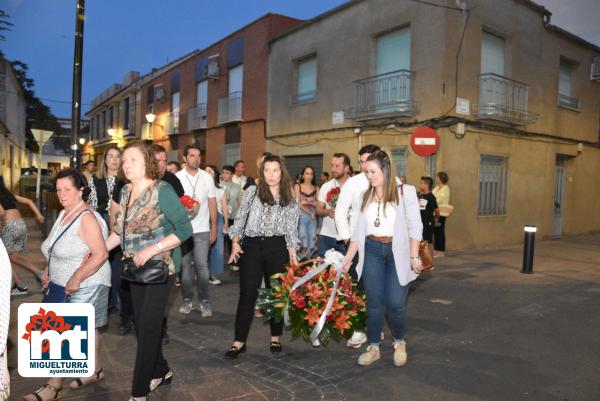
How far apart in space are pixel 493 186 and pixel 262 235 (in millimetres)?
10211

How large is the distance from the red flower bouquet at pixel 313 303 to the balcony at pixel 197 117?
1779 centimetres

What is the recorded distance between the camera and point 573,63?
15.2 metres

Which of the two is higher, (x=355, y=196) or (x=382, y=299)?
(x=355, y=196)

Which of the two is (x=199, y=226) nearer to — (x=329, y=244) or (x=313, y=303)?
(x=329, y=244)

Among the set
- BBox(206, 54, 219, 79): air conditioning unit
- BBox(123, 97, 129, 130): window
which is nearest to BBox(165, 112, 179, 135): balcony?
BBox(206, 54, 219, 79): air conditioning unit

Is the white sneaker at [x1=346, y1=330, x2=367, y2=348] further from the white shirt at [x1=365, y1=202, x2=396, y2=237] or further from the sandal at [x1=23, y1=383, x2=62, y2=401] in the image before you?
the sandal at [x1=23, y1=383, x2=62, y2=401]

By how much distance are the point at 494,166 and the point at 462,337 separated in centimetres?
883

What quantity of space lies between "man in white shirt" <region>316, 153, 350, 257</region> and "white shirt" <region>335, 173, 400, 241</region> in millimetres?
886

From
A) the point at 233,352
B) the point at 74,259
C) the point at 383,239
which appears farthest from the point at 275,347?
the point at 74,259

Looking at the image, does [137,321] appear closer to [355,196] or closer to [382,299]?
[382,299]

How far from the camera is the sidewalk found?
3613mm

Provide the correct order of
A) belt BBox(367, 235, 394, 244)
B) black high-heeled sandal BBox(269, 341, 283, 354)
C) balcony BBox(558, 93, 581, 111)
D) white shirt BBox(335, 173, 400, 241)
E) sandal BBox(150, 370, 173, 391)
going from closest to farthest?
sandal BBox(150, 370, 173, 391), belt BBox(367, 235, 394, 244), black high-heeled sandal BBox(269, 341, 283, 354), white shirt BBox(335, 173, 400, 241), balcony BBox(558, 93, 581, 111)

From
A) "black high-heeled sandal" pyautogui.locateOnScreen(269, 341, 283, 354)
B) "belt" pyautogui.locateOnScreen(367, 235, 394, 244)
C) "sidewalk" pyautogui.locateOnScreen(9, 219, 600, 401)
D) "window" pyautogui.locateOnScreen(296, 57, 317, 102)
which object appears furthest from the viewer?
"window" pyautogui.locateOnScreen(296, 57, 317, 102)

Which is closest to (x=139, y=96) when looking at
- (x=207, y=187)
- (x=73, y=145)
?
(x=73, y=145)
